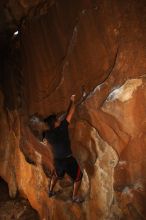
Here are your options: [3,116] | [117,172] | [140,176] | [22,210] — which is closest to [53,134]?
[117,172]

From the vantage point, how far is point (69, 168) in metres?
4.68

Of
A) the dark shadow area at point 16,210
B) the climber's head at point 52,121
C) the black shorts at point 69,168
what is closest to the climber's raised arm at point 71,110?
the climber's head at point 52,121

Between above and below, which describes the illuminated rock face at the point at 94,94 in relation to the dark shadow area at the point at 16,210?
above

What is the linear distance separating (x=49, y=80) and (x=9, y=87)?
62.3 inches

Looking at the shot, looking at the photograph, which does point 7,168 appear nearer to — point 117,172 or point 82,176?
point 82,176

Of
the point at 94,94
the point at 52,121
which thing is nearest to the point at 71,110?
the point at 52,121

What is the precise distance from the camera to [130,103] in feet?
11.4

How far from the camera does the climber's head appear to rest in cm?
450

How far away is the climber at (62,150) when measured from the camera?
14.8 ft

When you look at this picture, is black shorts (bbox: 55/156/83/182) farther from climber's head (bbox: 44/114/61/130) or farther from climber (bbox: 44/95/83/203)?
climber's head (bbox: 44/114/61/130)

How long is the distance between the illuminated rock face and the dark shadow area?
79cm

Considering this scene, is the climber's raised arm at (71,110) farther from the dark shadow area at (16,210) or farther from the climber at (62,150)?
the dark shadow area at (16,210)

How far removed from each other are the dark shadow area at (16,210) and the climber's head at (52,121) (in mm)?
2454

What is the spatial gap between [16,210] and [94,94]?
150 inches
